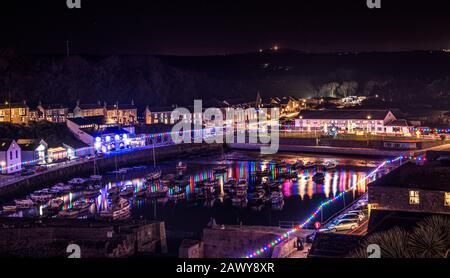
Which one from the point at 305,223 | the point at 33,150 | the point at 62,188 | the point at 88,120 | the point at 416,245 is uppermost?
the point at 88,120

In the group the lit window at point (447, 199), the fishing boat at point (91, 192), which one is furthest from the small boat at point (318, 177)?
the lit window at point (447, 199)

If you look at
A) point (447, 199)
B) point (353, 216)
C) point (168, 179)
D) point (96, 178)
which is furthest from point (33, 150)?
point (447, 199)

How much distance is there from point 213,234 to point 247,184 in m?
6.49

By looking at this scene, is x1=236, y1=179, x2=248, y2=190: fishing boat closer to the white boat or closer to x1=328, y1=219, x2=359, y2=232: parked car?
the white boat

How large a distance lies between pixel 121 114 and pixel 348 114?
30.9ft

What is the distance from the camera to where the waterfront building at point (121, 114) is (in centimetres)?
2578

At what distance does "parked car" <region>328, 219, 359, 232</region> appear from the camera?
27.4 feet

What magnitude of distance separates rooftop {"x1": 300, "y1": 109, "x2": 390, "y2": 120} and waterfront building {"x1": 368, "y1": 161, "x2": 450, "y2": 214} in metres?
15.2

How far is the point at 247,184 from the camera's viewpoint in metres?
14.2

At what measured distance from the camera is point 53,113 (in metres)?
23.3

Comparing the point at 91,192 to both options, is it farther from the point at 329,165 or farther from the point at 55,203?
the point at 329,165

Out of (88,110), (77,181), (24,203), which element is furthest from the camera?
(88,110)

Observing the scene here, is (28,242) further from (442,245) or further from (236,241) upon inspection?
(442,245)

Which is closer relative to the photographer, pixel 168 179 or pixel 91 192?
pixel 91 192
